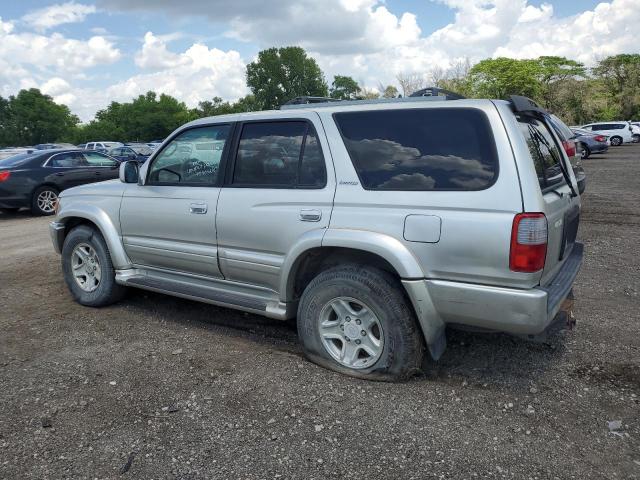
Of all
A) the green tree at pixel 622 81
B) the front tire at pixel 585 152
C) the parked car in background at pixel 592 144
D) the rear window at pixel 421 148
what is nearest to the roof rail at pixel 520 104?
the rear window at pixel 421 148

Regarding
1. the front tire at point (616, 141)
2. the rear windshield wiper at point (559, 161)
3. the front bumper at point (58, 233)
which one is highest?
the rear windshield wiper at point (559, 161)

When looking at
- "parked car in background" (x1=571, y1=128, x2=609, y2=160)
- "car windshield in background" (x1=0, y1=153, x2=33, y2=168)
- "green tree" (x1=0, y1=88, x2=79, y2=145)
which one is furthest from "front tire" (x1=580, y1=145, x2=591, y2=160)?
"green tree" (x1=0, y1=88, x2=79, y2=145)

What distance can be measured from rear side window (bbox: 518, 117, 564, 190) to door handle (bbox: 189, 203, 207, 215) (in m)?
2.36

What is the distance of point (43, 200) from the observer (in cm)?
1191

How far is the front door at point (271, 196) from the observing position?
12.0ft

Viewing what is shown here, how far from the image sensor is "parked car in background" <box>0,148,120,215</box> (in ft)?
37.9

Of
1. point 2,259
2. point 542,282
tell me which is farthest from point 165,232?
point 2,259

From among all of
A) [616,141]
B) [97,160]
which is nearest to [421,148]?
[97,160]

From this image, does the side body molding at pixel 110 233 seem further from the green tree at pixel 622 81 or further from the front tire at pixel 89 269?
the green tree at pixel 622 81

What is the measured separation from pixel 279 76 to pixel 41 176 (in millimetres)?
80893

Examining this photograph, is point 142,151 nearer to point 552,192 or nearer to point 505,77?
point 552,192

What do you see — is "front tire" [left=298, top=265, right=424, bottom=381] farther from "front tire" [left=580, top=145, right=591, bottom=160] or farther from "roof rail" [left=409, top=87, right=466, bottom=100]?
"front tire" [left=580, top=145, right=591, bottom=160]

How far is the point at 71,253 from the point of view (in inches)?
206

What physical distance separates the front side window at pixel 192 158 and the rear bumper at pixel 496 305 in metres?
2.04
